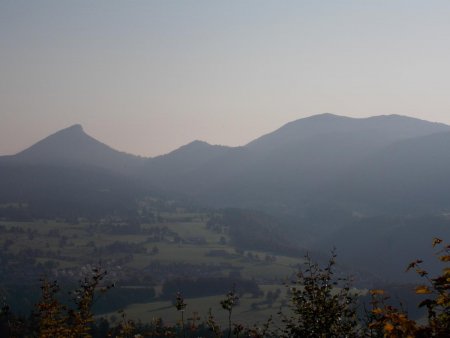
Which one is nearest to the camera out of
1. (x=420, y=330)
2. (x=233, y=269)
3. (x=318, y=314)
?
(x=420, y=330)

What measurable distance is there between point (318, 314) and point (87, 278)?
16.6 ft

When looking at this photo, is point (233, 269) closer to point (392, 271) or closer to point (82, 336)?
point (392, 271)

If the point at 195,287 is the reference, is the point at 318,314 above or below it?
above

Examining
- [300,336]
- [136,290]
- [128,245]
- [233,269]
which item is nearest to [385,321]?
[300,336]

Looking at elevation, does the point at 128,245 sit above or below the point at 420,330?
below

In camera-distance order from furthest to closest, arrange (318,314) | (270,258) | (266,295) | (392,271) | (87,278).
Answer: (392,271) → (270,258) → (266,295) → (318,314) → (87,278)

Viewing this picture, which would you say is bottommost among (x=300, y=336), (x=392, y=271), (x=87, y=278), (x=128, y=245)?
(x=392, y=271)

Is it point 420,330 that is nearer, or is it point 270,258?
point 420,330

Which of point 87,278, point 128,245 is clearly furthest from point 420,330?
point 128,245

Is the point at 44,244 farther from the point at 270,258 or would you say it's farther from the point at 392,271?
the point at 392,271

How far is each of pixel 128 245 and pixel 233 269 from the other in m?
47.8

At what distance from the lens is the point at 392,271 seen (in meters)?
189

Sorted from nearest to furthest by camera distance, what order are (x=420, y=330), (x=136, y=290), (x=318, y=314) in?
(x=420, y=330) → (x=318, y=314) → (x=136, y=290)

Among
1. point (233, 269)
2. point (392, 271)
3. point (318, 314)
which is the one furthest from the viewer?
point (392, 271)
